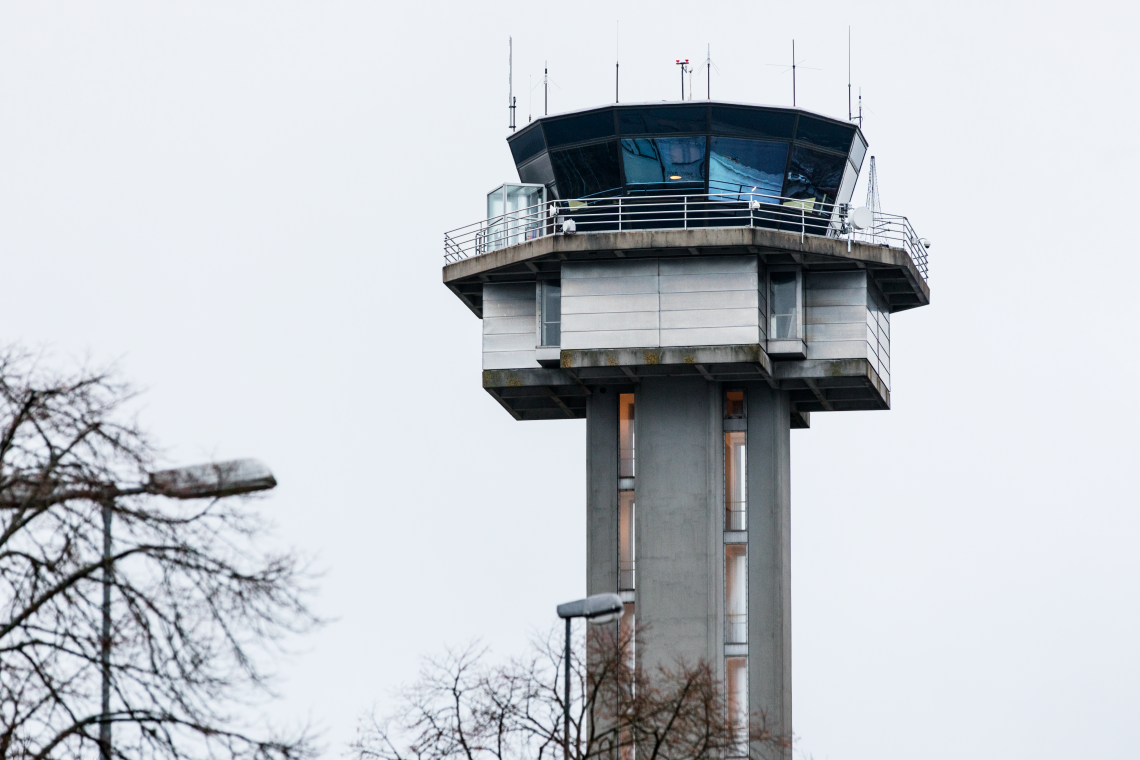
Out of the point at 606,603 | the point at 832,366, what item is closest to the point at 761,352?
the point at 832,366

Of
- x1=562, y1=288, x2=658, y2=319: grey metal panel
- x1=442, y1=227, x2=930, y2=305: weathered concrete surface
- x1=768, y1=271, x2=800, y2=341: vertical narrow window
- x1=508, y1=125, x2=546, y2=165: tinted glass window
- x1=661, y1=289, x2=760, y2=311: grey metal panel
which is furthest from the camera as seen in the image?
x1=508, y1=125, x2=546, y2=165: tinted glass window

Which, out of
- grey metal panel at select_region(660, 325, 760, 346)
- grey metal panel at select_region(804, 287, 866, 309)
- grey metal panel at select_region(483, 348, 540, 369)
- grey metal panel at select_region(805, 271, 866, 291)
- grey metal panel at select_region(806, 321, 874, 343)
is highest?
grey metal panel at select_region(805, 271, 866, 291)

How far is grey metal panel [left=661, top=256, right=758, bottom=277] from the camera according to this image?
56.0 m

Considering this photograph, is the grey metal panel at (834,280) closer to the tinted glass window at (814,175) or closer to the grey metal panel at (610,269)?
the tinted glass window at (814,175)

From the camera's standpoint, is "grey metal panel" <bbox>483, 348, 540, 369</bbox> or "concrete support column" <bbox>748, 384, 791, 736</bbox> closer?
"concrete support column" <bbox>748, 384, 791, 736</bbox>

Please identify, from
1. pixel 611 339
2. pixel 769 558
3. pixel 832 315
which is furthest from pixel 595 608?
pixel 832 315

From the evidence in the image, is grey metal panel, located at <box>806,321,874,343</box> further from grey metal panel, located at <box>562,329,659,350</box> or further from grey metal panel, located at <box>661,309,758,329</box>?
grey metal panel, located at <box>562,329,659,350</box>

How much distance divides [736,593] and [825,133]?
13780 millimetres

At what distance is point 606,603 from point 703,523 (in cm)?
2285

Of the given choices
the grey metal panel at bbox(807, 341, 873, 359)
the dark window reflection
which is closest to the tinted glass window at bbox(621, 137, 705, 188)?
the dark window reflection

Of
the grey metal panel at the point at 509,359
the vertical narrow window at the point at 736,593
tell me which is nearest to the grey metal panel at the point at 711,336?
the grey metal panel at the point at 509,359

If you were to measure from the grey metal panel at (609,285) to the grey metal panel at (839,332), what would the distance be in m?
4.87

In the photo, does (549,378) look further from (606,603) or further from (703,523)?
(606,603)

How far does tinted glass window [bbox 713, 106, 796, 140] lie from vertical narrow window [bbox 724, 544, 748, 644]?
39.5ft
